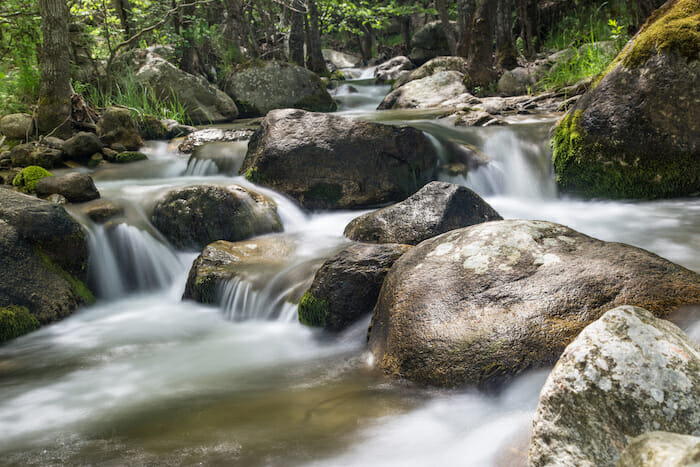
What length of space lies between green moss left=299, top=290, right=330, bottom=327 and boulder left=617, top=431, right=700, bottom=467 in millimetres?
2512

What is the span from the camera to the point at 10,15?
9211mm

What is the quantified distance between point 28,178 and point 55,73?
298cm

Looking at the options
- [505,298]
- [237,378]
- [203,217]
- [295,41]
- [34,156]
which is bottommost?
[237,378]

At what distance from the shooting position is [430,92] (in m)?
13.1

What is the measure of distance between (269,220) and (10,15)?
7.46 m

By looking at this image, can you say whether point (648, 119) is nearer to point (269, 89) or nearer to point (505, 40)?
point (269, 89)

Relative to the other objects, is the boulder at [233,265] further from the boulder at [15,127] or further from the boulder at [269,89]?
the boulder at [269,89]

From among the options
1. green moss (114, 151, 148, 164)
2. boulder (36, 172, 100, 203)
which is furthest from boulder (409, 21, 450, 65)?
boulder (36, 172, 100, 203)

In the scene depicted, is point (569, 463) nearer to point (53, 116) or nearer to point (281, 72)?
point (53, 116)

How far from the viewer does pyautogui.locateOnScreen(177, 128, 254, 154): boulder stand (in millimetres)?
8781

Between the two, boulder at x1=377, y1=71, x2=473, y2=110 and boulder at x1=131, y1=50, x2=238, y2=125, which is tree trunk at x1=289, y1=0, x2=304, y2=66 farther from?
boulder at x1=131, y1=50, x2=238, y2=125

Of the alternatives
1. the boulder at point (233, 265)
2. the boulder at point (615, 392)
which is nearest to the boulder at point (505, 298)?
the boulder at point (615, 392)

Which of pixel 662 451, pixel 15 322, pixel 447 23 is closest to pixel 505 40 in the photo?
pixel 447 23

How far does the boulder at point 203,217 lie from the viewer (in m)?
5.61
